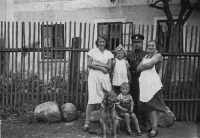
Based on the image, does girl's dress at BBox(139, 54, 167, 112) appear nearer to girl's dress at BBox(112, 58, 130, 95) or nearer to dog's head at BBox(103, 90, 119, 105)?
girl's dress at BBox(112, 58, 130, 95)

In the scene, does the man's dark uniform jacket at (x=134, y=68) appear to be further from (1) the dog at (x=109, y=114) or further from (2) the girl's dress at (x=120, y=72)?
(1) the dog at (x=109, y=114)

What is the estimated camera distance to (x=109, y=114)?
419cm

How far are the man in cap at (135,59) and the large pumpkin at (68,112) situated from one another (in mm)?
1410

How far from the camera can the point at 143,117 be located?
4.97 m

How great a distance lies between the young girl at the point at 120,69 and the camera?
14.8 feet

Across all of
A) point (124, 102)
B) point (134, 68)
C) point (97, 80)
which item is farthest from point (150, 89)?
point (97, 80)

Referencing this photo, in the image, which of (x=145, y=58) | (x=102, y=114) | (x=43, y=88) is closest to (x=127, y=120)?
(x=102, y=114)

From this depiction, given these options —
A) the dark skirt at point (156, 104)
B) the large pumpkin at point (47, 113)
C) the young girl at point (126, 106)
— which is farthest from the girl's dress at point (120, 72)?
the large pumpkin at point (47, 113)

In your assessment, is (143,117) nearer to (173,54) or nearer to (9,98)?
(173,54)

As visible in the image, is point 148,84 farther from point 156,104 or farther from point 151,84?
point 156,104

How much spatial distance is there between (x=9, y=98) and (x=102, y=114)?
288 cm

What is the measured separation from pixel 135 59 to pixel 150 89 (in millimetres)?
758

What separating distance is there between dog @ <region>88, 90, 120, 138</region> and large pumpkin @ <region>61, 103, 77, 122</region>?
1165mm

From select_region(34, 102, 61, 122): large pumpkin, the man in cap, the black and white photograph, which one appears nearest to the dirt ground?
the black and white photograph
